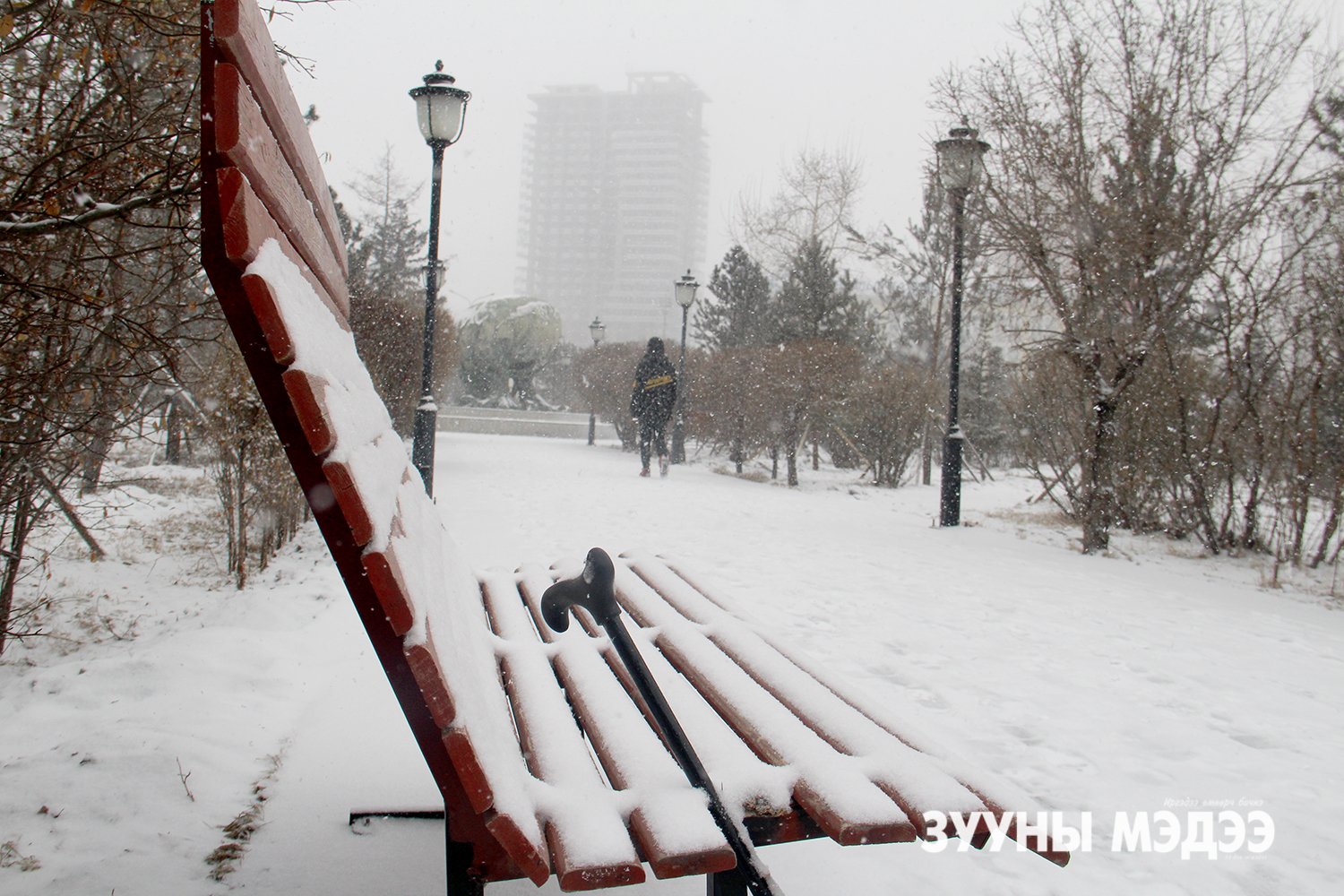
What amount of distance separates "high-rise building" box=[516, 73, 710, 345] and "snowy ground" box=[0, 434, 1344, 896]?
320 ft

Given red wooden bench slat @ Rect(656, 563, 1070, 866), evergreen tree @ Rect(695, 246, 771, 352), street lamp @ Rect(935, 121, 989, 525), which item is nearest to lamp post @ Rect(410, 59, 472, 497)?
street lamp @ Rect(935, 121, 989, 525)

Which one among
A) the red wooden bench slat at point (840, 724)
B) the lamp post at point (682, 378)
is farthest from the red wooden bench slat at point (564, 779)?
the lamp post at point (682, 378)

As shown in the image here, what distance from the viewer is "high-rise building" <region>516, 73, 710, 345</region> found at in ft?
345

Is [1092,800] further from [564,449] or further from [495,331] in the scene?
[495,331]

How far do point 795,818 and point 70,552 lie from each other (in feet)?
20.3

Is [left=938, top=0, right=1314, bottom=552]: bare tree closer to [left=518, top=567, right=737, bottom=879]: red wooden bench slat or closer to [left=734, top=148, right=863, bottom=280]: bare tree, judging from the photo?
[left=518, top=567, right=737, bottom=879]: red wooden bench slat

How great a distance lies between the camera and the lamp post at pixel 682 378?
15.3 metres

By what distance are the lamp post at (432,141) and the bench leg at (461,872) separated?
236 inches

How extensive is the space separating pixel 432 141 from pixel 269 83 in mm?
6552

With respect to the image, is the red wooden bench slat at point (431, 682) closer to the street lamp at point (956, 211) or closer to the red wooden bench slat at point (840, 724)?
the red wooden bench slat at point (840, 724)

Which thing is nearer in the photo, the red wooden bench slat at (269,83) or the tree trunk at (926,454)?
the red wooden bench slat at (269,83)

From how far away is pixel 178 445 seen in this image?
10.6m

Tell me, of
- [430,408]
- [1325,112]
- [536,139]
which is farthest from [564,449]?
[536,139]

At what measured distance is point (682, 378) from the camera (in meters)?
16.3
